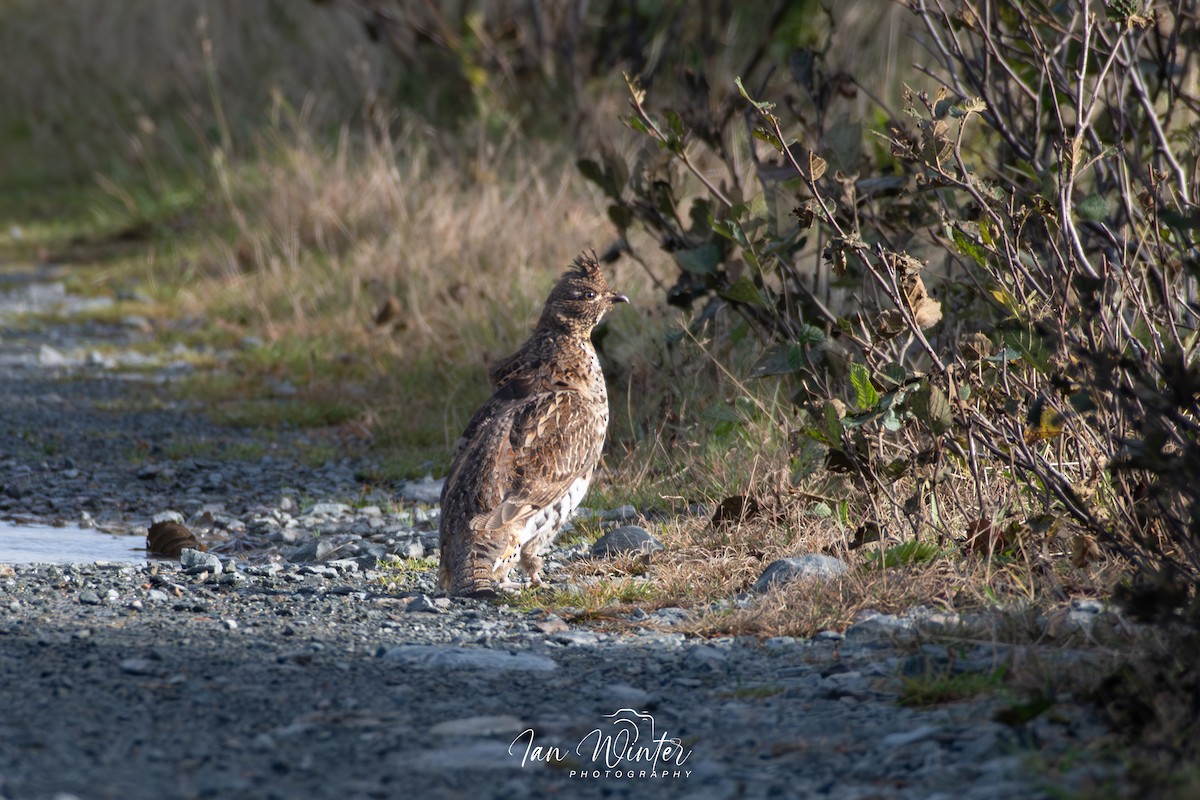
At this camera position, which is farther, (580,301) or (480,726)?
(580,301)

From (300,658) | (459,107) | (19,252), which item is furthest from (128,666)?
(19,252)

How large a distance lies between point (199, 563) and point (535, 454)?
4.54 ft

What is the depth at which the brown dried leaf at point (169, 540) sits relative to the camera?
612cm

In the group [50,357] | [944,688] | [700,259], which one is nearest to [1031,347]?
[944,688]

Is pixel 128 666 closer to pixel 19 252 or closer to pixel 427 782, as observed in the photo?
pixel 427 782

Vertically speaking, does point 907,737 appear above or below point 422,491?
below

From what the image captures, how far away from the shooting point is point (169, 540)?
6148 millimetres

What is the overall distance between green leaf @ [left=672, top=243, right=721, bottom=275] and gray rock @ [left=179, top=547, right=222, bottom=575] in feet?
7.74

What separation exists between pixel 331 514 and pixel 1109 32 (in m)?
4.47

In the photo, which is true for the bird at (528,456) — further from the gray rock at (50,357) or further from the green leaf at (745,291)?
the gray rock at (50,357)

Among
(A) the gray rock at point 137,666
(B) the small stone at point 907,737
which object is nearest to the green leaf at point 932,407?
→ (B) the small stone at point 907,737

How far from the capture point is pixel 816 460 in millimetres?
6223

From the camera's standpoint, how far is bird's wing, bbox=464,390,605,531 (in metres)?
5.56

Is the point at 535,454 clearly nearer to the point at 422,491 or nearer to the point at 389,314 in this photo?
the point at 422,491
